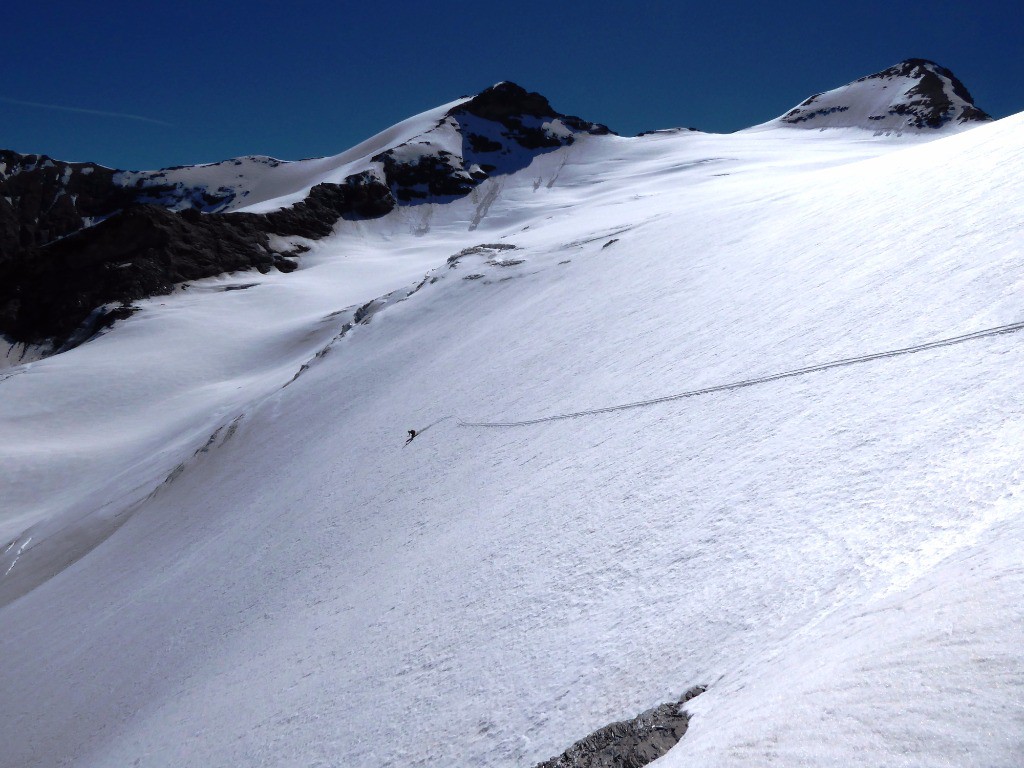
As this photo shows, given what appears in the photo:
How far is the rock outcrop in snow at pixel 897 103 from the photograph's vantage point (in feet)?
292

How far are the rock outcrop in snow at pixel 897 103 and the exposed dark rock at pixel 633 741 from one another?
10556cm

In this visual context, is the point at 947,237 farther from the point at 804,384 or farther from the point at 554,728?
the point at 554,728

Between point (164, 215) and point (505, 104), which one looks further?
point (505, 104)

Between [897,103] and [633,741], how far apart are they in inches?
4592

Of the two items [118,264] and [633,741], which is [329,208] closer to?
[118,264]

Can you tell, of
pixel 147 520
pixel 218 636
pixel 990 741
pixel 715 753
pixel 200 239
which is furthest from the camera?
pixel 200 239

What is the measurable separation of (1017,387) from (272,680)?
7.81m

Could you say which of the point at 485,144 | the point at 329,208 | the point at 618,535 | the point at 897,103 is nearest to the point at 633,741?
the point at 618,535

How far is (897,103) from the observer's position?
317 ft

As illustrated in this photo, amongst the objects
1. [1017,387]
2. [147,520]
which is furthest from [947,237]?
[147,520]

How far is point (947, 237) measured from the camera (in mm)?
8781

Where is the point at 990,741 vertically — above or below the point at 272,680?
above

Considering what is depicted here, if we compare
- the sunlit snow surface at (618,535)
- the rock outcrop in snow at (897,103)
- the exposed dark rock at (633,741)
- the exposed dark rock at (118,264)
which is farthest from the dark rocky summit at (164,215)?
the exposed dark rock at (633,741)

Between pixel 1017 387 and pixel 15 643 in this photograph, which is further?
pixel 15 643
